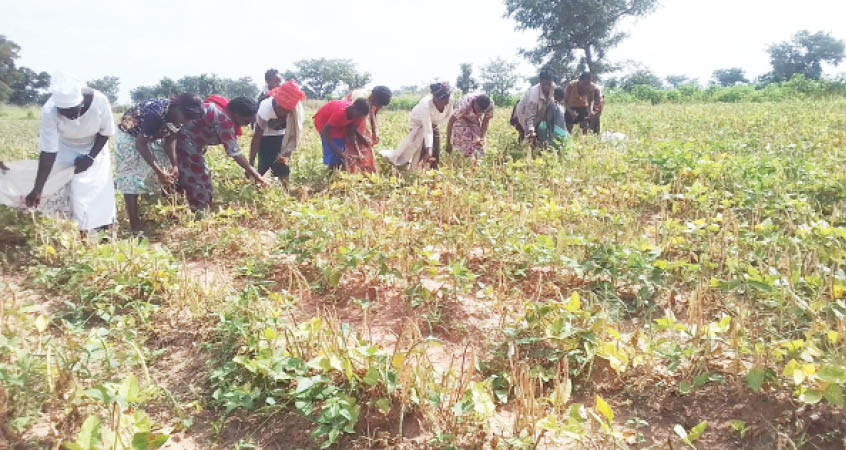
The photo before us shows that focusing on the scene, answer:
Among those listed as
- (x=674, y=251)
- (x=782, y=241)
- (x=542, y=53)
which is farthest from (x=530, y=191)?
(x=542, y=53)

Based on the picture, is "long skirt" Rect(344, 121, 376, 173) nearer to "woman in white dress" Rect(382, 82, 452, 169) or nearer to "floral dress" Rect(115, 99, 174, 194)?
"woman in white dress" Rect(382, 82, 452, 169)

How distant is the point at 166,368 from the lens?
2393 millimetres

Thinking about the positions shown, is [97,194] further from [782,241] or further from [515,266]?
[782,241]

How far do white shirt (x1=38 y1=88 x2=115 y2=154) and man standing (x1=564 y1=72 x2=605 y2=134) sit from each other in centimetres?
580

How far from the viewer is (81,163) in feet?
12.9

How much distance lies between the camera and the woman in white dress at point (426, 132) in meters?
5.75

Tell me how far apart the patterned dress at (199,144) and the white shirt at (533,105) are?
3639 mm

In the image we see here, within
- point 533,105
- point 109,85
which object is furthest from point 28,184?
point 109,85

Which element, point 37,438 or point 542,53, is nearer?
point 37,438

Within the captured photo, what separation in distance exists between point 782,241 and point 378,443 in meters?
2.49

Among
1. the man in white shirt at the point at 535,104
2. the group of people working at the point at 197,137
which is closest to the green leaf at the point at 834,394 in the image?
the group of people working at the point at 197,137

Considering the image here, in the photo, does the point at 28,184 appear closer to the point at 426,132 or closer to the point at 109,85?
the point at 426,132

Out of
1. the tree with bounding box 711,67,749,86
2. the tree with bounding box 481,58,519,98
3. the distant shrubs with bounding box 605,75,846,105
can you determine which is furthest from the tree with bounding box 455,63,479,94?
the tree with bounding box 711,67,749,86

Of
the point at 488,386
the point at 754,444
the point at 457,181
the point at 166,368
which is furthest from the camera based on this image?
the point at 457,181
